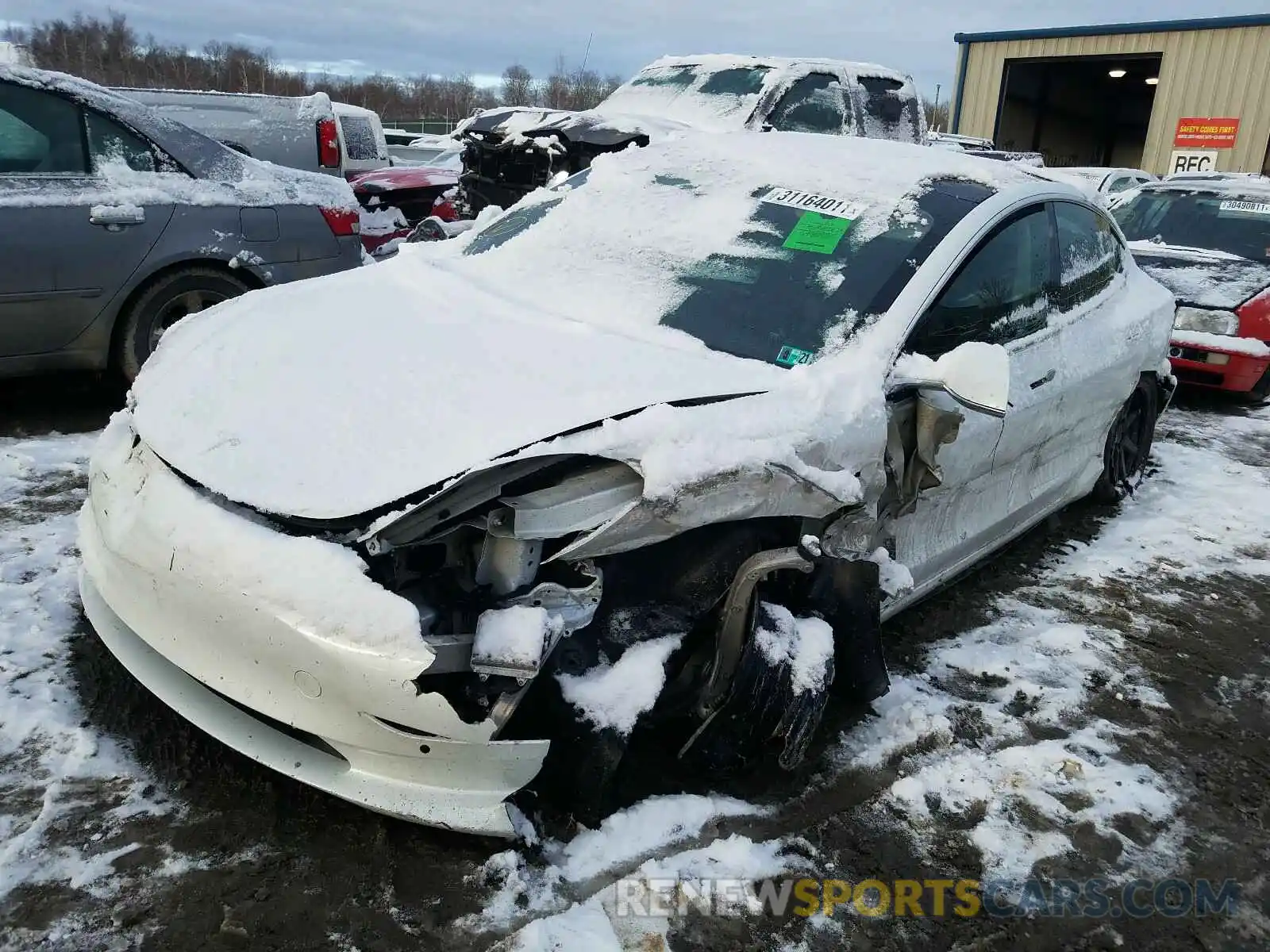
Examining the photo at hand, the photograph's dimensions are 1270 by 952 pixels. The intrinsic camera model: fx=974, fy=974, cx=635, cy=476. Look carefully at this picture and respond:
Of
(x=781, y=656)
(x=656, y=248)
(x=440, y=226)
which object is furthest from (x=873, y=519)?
(x=440, y=226)

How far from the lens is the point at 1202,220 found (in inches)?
324

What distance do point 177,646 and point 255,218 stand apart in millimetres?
3590

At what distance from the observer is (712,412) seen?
7.99ft

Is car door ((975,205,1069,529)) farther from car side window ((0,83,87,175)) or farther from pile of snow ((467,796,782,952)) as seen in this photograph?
car side window ((0,83,87,175))

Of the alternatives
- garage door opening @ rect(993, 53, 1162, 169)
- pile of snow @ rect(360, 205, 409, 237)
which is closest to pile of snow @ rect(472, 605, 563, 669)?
pile of snow @ rect(360, 205, 409, 237)

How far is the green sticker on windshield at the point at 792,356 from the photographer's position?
112 inches

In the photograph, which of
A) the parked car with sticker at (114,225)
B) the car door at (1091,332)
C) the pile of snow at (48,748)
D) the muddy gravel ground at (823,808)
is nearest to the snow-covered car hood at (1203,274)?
the car door at (1091,332)

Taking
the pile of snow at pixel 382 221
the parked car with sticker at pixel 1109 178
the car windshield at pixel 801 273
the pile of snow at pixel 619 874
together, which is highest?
the car windshield at pixel 801 273

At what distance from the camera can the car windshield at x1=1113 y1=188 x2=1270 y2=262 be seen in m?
7.88

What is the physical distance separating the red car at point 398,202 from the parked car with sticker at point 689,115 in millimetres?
463

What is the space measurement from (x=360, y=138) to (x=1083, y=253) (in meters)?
9.93

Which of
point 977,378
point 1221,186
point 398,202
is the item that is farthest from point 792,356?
point 1221,186

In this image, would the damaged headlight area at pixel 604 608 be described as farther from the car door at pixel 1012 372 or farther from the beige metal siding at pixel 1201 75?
the beige metal siding at pixel 1201 75

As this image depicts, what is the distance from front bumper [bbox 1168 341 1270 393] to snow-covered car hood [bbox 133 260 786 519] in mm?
5616
